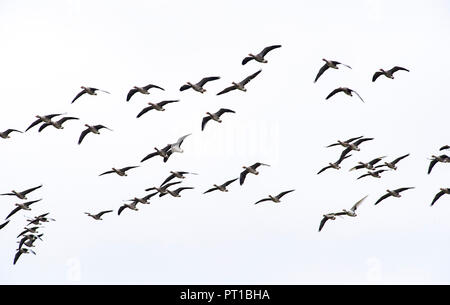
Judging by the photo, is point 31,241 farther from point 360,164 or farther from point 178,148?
point 360,164

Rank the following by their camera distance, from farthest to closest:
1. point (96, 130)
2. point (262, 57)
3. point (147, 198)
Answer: point (147, 198) < point (96, 130) < point (262, 57)

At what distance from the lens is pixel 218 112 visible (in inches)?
3524

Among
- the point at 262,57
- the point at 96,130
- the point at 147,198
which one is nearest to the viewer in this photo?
the point at 262,57

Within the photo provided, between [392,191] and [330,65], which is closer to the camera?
[330,65]

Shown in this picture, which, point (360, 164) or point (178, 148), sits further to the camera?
point (360, 164)

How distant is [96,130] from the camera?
304 feet

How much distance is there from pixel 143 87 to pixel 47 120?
7.44 meters
